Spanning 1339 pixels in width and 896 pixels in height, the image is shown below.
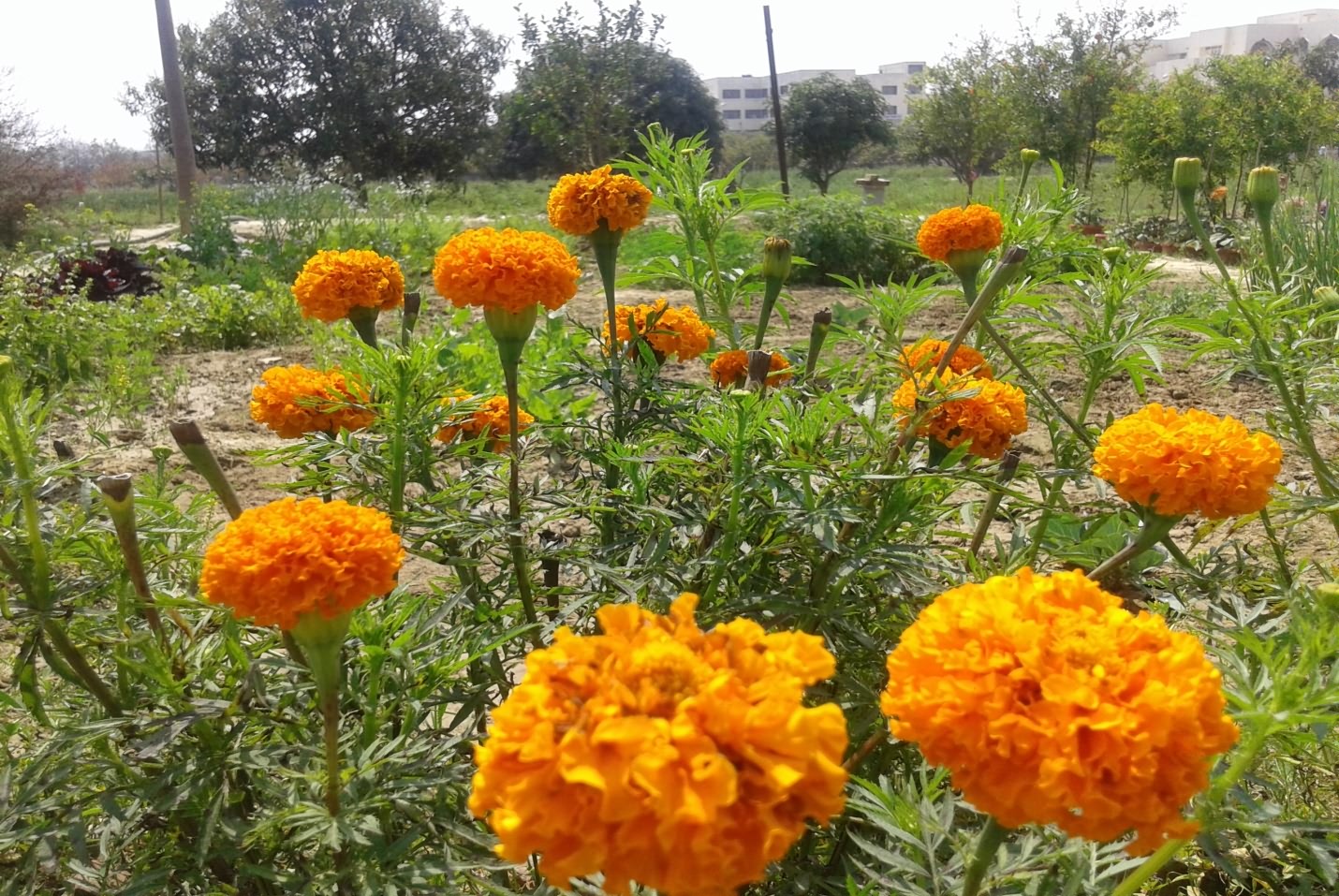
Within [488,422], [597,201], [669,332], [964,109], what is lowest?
[488,422]

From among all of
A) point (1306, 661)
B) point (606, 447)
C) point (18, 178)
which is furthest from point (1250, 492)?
point (18, 178)

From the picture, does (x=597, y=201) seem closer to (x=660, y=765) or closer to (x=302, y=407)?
(x=302, y=407)

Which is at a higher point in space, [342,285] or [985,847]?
[342,285]

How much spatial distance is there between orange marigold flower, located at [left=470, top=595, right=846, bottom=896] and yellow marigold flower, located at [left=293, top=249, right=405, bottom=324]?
55.7 inches

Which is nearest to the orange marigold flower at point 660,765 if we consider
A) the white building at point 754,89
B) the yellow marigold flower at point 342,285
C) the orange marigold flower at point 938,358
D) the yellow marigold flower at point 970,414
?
the yellow marigold flower at point 970,414

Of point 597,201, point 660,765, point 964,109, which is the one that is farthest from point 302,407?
point 964,109

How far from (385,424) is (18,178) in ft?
48.4

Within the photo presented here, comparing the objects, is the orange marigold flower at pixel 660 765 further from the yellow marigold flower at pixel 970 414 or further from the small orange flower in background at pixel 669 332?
Result: the small orange flower in background at pixel 669 332

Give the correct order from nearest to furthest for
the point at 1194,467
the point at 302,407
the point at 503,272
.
Result: the point at 1194,467 < the point at 503,272 < the point at 302,407

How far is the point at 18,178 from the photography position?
12.9 meters

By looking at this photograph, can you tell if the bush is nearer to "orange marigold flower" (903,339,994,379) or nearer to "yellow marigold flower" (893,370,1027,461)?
"orange marigold flower" (903,339,994,379)

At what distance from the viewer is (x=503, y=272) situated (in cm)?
155

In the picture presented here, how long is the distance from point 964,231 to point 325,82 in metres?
24.1

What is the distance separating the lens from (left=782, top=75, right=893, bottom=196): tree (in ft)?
72.8
